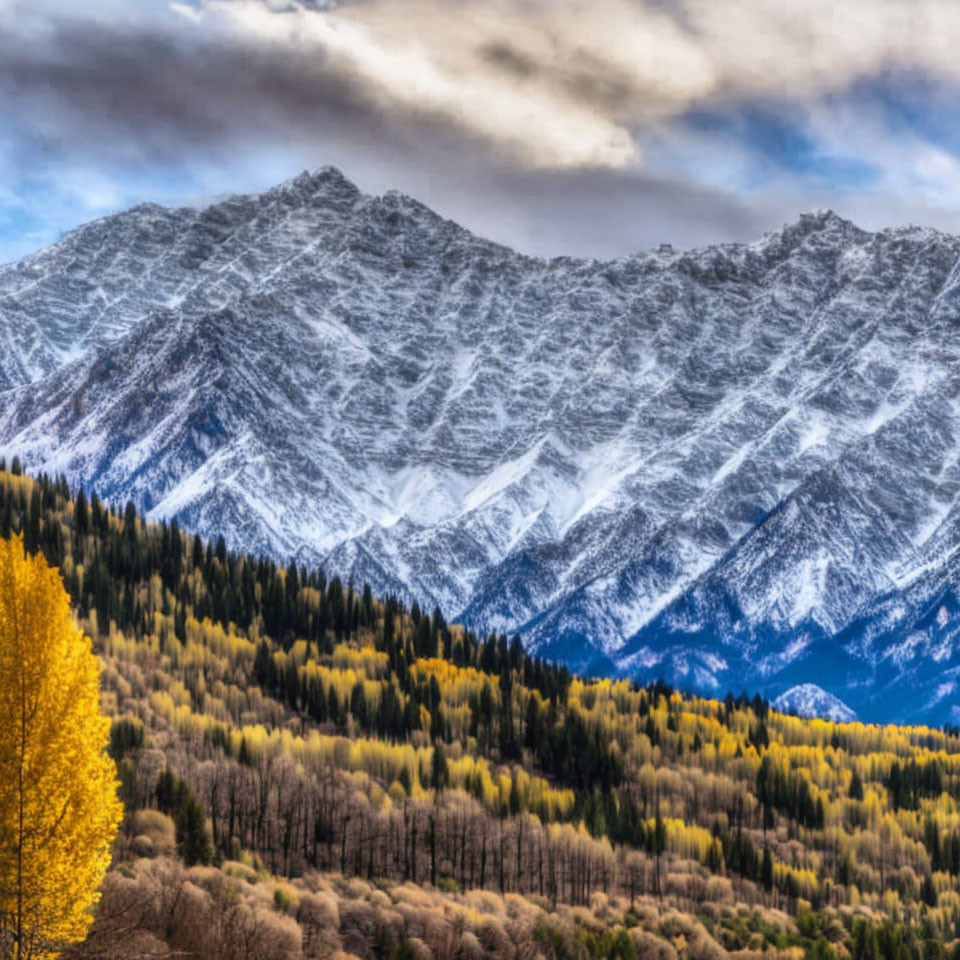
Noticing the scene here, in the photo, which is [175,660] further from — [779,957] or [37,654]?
[37,654]

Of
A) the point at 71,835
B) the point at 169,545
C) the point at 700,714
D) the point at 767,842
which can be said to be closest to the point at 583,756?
the point at 767,842

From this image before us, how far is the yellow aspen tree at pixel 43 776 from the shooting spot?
36.4 meters

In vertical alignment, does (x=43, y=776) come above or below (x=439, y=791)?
above

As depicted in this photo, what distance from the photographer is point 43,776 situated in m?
36.6

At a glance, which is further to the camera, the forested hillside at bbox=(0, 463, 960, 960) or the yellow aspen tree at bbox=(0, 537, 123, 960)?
the forested hillside at bbox=(0, 463, 960, 960)

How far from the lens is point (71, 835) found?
120 feet

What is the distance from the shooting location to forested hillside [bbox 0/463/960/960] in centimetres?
6103

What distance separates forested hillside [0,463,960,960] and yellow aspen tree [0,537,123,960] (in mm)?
8985

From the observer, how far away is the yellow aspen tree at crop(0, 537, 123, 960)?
3641cm

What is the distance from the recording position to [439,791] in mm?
94938

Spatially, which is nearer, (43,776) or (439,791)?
(43,776)

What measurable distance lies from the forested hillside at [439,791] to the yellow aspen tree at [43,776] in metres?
8.99

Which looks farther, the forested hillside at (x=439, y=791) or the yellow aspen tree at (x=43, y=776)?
the forested hillside at (x=439, y=791)

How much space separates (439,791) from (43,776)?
199ft
